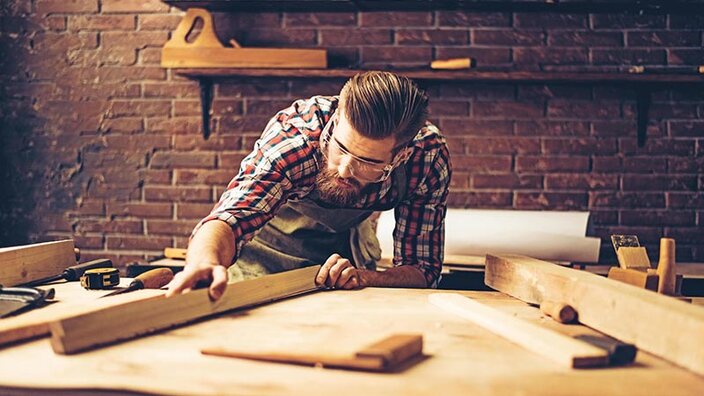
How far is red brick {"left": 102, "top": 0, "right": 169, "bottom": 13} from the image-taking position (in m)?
3.43

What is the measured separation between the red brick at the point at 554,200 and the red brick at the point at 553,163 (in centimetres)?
11

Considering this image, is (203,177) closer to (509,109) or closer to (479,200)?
(479,200)

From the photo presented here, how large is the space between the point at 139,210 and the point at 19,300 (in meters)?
2.07

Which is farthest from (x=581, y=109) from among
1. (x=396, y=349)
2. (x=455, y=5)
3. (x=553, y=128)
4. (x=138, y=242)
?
(x=396, y=349)

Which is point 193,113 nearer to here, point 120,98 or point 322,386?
point 120,98

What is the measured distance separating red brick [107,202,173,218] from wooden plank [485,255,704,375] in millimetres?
2092

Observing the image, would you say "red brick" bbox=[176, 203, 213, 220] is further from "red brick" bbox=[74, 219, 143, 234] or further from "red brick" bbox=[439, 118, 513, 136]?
"red brick" bbox=[439, 118, 513, 136]

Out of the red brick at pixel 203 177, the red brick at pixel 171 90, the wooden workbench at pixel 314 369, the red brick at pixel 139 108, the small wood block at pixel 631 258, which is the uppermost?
the red brick at pixel 171 90

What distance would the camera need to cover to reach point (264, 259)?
235 cm

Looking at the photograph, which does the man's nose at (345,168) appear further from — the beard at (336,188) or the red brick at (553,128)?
the red brick at (553,128)

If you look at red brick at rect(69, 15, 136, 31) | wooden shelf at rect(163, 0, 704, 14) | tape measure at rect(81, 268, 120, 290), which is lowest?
tape measure at rect(81, 268, 120, 290)

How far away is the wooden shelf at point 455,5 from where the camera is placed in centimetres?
315

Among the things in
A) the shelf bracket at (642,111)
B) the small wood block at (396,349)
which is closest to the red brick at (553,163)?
the shelf bracket at (642,111)

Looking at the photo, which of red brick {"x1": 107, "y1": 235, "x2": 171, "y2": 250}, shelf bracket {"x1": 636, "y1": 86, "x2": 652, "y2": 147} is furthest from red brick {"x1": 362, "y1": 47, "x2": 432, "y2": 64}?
red brick {"x1": 107, "y1": 235, "x2": 171, "y2": 250}
